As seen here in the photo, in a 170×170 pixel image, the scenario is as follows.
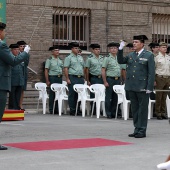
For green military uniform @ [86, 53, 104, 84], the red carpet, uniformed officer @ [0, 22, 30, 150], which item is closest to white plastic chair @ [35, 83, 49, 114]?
green military uniform @ [86, 53, 104, 84]

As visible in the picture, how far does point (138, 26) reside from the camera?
24922 mm

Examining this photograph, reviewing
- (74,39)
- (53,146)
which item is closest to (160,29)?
(74,39)

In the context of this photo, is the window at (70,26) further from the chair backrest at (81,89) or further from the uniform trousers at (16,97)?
the uniform trousers at (16,97)

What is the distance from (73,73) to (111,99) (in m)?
1.57

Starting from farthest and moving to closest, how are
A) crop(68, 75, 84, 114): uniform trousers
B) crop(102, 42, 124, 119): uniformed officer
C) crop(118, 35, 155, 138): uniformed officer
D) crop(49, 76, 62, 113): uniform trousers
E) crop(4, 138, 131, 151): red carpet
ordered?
crop(49, 76, 62, 113): uniform trousers → crop(68, 75, 84, 114): uniform trousers → crop(102, 42, 124, 119): uniformed officer → crop(118, 35, 155, 138): uniformed officer → crop(4, 138, 131, 151): red carpet

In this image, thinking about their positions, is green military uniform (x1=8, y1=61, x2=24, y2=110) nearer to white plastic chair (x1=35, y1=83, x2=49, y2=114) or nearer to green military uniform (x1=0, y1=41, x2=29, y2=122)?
white plastic chair (x1=35, y1=83, x2=49, y2=114)

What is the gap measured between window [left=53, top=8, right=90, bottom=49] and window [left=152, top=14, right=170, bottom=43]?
9.95 feet

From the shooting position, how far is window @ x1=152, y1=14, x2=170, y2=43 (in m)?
25.5

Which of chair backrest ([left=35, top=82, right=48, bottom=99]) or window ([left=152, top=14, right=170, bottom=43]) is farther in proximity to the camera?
window ([left=152, top=14, right=170, bottom=43])

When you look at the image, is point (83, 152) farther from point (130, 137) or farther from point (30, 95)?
point (30, 95)

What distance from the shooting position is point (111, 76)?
61.2ft

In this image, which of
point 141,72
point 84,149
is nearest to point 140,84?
point 141,72

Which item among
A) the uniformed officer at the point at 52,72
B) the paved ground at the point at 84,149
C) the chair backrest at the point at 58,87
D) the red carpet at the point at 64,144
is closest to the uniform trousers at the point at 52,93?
the uniformed officer at the point at 52,72

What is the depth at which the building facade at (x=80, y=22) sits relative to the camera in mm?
22156
